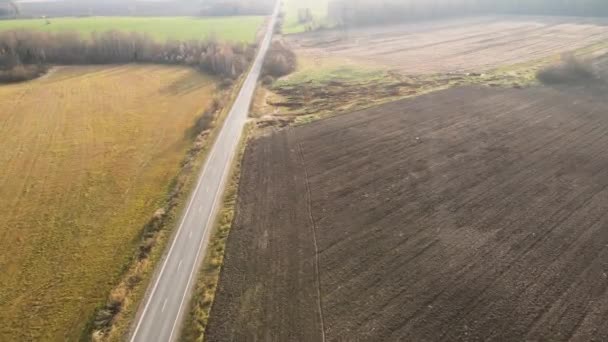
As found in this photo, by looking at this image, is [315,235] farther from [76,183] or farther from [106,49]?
[106,49]

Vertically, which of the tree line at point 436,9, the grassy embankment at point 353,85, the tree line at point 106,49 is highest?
the tree line at point 436,9

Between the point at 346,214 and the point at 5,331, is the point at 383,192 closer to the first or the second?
the point at 346,214

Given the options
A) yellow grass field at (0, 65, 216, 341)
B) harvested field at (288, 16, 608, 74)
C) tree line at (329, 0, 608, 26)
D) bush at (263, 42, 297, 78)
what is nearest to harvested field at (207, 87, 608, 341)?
yellow grass field at (0, 65, 216, 341)

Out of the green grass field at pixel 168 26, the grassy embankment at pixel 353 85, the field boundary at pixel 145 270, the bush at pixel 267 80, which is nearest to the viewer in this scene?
the field boundary at pixel 145 270

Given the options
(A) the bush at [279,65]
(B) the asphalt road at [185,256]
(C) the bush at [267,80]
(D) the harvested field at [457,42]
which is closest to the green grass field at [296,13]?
(D) the harvested field at [457,42]

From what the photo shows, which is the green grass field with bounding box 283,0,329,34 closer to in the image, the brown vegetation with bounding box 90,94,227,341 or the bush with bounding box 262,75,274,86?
the bush with bounding box 262,75,274,86

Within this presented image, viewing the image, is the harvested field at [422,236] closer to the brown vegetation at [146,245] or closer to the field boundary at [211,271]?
the field boundary at [211,271]

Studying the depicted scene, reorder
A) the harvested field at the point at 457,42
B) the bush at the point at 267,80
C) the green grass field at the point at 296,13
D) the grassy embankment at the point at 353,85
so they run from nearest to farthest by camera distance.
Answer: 1. the grassy embankment at the point at 353,85
2. the bush at the point at 267,80
3. the harvested field at the point at 457,42
4. the green grass field at the point at 296,13
